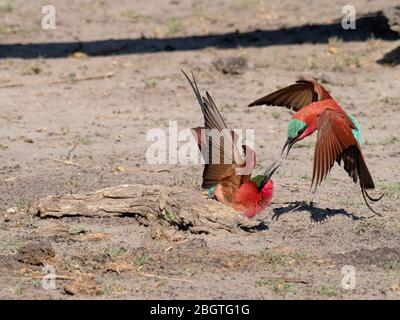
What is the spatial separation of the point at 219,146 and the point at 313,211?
1.00 metres

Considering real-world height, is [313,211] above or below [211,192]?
below

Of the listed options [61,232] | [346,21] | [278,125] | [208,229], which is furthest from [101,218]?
[346,21]

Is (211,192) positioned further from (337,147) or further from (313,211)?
(337,147)

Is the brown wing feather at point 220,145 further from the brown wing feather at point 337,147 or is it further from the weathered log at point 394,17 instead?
the weathered log at point 394,17

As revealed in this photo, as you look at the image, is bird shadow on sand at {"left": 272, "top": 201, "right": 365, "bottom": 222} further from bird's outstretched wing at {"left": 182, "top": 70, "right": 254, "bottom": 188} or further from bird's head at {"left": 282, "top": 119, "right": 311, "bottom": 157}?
bird's head at {"left": 282, "top": 119, "right": 311, "bottom": 157}

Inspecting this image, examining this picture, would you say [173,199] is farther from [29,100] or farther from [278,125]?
[29,100]

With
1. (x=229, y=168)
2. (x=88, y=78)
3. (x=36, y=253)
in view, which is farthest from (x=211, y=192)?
(x=88, y=78)

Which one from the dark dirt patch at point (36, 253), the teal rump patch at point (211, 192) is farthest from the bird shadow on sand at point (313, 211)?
the dark dirt patch at point (36, 253)

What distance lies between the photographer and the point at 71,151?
27.8 feet

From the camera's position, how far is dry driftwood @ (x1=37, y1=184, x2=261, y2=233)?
632cm

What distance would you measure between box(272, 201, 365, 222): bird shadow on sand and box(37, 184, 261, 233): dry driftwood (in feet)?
0.91

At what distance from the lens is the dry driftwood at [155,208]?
6320mm

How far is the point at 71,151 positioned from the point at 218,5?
540 cm

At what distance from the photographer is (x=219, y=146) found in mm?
6297
